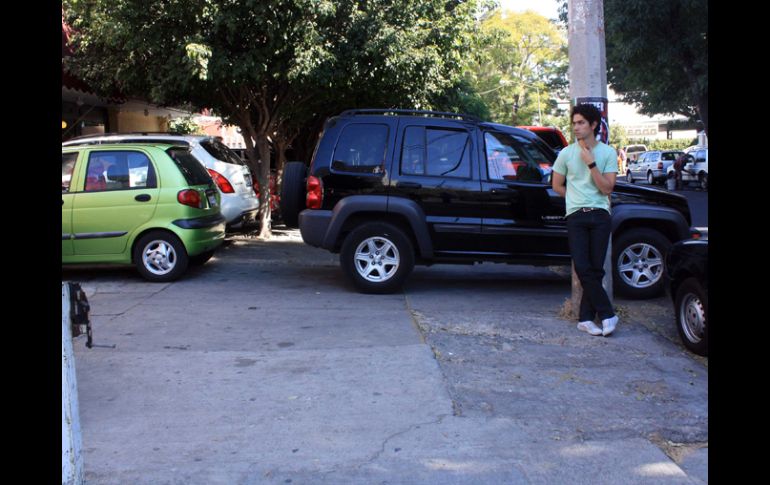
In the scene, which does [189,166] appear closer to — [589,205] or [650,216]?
[589,205]

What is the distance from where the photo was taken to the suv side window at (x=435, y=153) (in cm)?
825

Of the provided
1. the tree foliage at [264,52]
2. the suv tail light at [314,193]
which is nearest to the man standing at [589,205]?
the suv tail light at [314,193]

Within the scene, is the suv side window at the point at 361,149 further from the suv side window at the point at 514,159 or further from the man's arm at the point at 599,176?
the man's arm at the point at 599,176

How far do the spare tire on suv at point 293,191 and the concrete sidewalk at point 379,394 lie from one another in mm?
1144

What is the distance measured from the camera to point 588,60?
7.09 metres

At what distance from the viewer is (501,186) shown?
26.8ft

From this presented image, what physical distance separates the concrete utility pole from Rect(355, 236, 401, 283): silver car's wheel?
2080 mm

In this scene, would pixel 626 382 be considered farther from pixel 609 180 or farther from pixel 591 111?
pixel 591 111

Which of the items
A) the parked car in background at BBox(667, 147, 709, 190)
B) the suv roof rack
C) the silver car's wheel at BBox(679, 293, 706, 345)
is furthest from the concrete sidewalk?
the parked car in background at BBox(667, 147, 709, 190)

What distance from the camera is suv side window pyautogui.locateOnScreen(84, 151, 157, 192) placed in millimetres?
8898

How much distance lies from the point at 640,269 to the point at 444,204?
2252 mm

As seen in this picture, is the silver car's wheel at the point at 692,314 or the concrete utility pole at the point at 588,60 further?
the concrete utility pole at the point at 588,60
